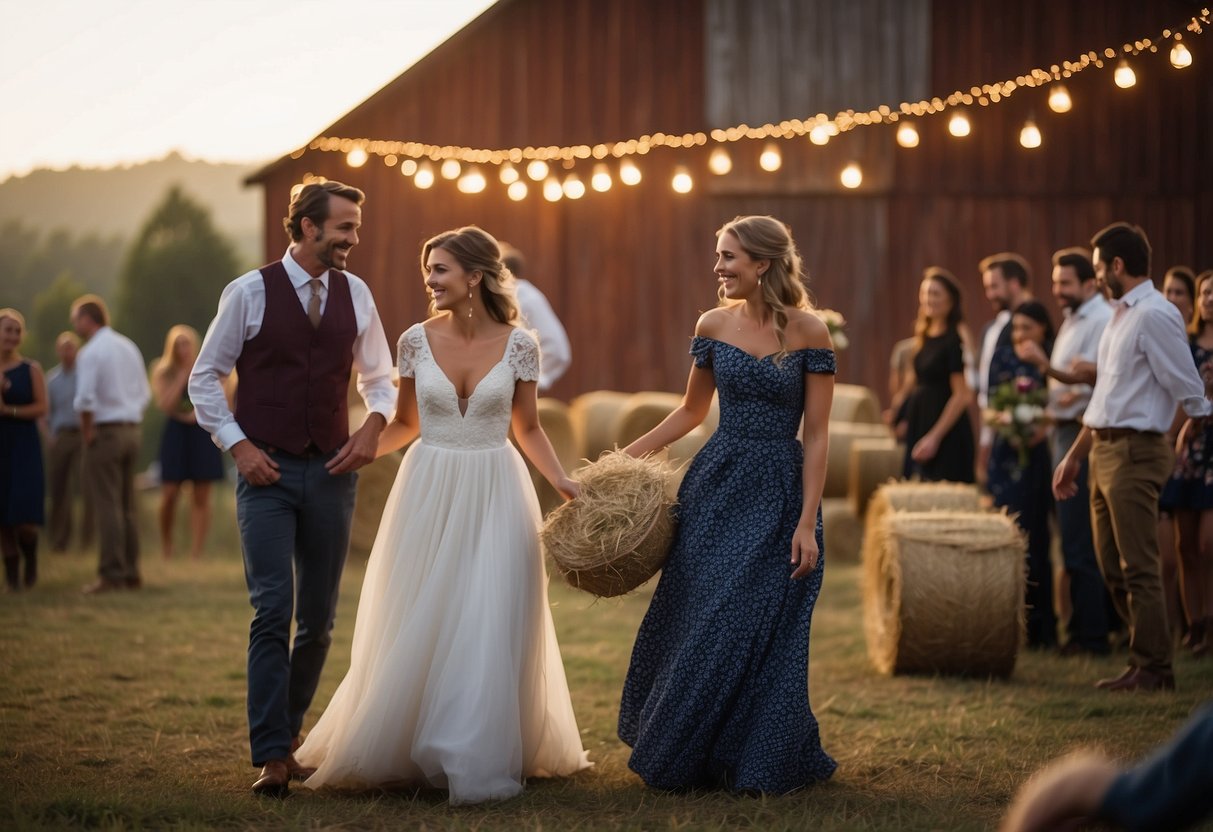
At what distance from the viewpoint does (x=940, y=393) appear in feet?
27.3

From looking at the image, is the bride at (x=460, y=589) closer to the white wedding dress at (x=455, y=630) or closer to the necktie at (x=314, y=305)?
the white wedding dress at (x=455, y=630)

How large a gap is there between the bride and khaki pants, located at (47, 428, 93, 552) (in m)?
8.71

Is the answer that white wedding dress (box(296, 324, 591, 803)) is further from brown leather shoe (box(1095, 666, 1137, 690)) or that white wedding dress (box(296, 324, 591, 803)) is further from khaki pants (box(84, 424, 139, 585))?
khaki pants (box(84, 424, 139, 585))

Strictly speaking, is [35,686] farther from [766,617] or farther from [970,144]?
[970,144]

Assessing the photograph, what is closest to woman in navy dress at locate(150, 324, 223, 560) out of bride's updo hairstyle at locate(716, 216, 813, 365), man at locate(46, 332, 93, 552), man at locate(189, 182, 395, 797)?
man at locate(46, 332, 93, 552)

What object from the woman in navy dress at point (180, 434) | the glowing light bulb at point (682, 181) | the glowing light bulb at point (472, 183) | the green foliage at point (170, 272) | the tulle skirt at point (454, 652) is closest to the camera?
the tulle skirt at point (454, 652)

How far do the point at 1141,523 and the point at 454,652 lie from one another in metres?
3.43

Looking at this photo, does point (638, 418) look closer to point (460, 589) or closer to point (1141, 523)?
point (1141, 523)

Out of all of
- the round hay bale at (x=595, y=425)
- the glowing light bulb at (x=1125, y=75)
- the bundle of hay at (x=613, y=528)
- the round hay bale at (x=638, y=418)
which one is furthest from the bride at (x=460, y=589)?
the round hay bale at (x=595, y=425)

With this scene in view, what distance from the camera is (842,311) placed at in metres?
15.4

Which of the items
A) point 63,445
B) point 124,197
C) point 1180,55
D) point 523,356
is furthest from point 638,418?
point 124,197

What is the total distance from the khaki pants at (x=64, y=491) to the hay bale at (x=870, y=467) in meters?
7.04

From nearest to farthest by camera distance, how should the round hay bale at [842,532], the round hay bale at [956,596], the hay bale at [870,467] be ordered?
the round hay bale at [956,596], the hay bale at [870,467], the round hay bale at [842,532]

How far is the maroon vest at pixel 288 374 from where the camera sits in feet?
A: 15.8
